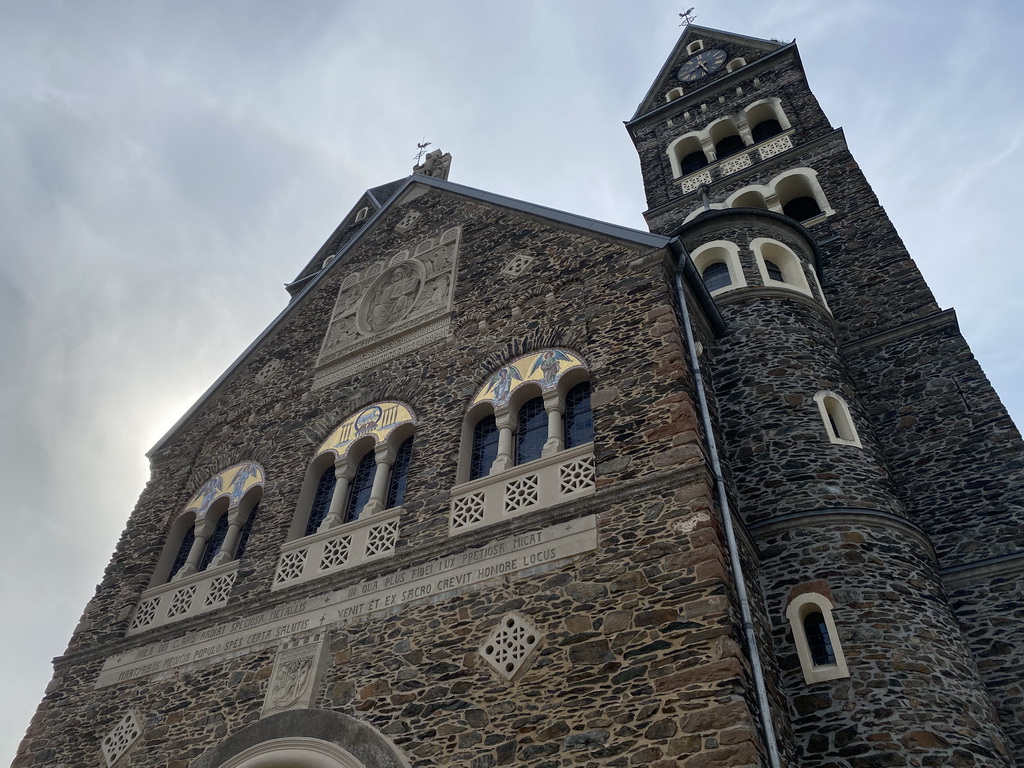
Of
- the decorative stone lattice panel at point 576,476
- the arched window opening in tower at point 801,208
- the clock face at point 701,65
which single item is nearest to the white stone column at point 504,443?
the decorative stone lattice panel at point 576,476

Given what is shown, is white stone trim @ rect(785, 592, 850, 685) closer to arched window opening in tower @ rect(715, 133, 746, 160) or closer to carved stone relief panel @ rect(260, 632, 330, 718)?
carved stone relief panel @ rect(260, 632, 330, 718)

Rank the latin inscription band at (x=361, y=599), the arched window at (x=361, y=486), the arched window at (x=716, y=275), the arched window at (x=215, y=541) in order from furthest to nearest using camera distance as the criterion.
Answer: the arched window at (x=716, y=275) < the arched window at (x=215, y=541) < the arched window at (x=361, y=486) < the latin inscription band at (x=361, y=599)

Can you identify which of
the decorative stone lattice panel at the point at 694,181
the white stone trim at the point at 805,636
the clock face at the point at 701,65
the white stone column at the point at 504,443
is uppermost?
the clock face at the point at 701,65

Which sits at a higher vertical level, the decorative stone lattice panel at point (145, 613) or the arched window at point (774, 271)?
the arched window at point (774, 271)

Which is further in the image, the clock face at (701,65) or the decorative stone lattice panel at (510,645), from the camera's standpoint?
the clock face at (701,65)

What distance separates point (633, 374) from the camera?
37.7 feet

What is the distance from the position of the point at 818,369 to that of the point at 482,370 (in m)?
5.63

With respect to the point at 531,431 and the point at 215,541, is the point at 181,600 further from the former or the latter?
the point at 531,431

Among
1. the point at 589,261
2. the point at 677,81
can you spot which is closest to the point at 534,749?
the point at 589,261

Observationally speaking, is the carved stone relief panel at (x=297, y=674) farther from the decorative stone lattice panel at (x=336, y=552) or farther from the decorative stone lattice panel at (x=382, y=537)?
the decorative stone lattice panel at (x=382, y=537)

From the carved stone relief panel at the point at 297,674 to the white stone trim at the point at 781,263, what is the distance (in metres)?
10.1

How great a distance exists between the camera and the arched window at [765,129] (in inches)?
1017

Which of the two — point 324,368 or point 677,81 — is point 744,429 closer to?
point 324,368

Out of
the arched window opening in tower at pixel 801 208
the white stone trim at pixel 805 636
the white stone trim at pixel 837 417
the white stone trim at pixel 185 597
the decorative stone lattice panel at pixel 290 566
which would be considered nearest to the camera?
the white stone trim at pixel 805 636
